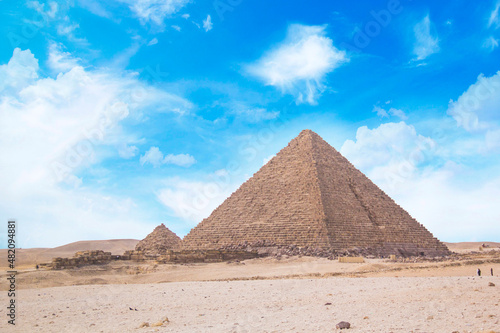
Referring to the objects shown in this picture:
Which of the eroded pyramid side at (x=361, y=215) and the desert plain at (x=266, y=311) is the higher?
the eroded pyramid side at (x=361, y=215)

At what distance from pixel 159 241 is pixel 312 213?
16899mm

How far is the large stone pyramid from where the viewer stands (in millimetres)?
30359

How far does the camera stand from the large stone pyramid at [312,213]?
→ 3036 centimetres

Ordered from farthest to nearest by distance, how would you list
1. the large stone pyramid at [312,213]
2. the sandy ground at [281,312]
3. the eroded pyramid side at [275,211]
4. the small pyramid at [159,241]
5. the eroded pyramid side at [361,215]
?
the small pyramid at [159,241] → the eroded pyramid side at [275,211] → the eroded pyramid side at [361,215] → the large stone pyramid at [312,213] → the sandy ground at [281,312]

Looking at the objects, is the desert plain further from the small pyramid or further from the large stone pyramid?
the small pyramid

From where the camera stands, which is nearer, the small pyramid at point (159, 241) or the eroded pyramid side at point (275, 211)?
the eroded pyramid side at point (275, 211)

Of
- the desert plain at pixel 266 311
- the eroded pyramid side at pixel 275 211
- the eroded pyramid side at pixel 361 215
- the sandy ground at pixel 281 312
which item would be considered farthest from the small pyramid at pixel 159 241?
the sandy ground at pixel 281 312

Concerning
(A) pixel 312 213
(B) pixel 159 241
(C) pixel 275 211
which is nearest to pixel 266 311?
(A) pixel 312 213

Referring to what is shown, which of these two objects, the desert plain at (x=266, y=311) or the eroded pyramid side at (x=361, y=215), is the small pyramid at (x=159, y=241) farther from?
the desert plain at (x=266, y=311)

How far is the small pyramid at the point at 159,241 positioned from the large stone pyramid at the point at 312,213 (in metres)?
4.26

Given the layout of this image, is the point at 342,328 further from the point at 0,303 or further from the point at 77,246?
the point at 77,246

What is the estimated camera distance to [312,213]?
31.5m

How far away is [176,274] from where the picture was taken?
19.5 metres

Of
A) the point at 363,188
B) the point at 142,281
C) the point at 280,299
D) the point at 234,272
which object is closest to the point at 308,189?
the point at 363,188
